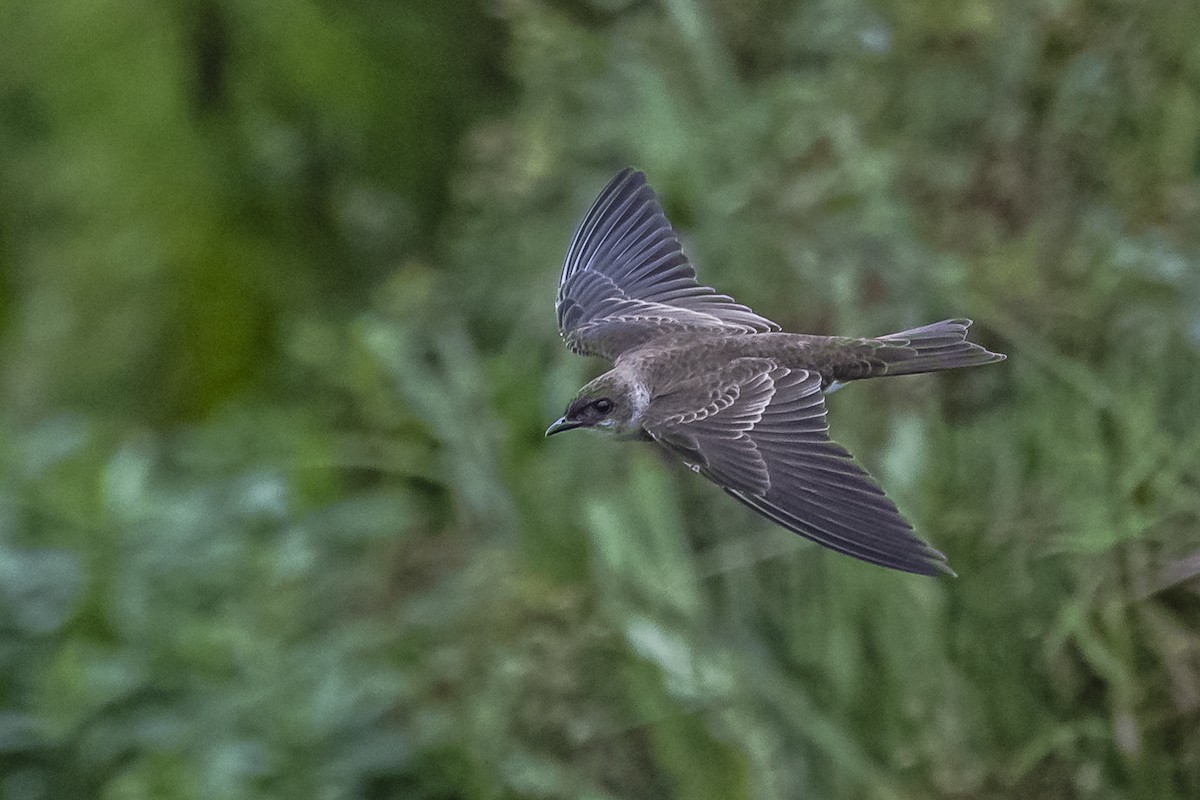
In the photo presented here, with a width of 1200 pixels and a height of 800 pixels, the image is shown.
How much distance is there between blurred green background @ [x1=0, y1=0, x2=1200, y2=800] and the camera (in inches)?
91.3

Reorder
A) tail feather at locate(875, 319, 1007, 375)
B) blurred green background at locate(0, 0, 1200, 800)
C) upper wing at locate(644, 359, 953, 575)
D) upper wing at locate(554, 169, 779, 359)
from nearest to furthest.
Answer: upper wing at locate(644, 359, 953, 575)
tail feather at locate(875, 319, 1007, 375)
upper wing at locate(554, 169, 779, 359)
blurred green background at locate(0, 0, 1200, 800)

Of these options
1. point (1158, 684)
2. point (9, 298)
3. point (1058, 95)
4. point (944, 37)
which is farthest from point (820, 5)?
point (9, 298)

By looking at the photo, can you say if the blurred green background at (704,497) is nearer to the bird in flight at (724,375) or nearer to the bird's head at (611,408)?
the bird in flight at (724,375)

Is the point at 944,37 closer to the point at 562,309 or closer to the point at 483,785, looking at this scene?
the point at 562,309

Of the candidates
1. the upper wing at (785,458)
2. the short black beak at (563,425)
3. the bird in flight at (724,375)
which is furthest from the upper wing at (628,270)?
the upper wing at (785,458)

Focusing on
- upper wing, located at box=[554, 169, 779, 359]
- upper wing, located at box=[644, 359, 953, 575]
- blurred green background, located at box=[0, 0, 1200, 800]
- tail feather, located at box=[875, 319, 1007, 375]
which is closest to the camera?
upper wing, located at box=[644, 359, 953, 575]

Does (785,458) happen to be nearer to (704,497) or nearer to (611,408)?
(611,408)

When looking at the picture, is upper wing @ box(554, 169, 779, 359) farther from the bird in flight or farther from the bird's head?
the bird's head

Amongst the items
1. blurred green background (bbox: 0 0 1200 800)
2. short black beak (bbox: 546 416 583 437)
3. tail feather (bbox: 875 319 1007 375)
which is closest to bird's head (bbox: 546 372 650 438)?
short black beak (bbox: 546 416 583 437)

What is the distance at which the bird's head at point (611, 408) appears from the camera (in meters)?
1.71

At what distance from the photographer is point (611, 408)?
1.71 metres

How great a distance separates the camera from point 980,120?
9.71 ft

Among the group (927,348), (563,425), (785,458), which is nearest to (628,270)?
(563,425)

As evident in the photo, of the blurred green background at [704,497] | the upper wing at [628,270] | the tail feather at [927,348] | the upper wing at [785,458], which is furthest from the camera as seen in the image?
the blurred green background at [704,497]
